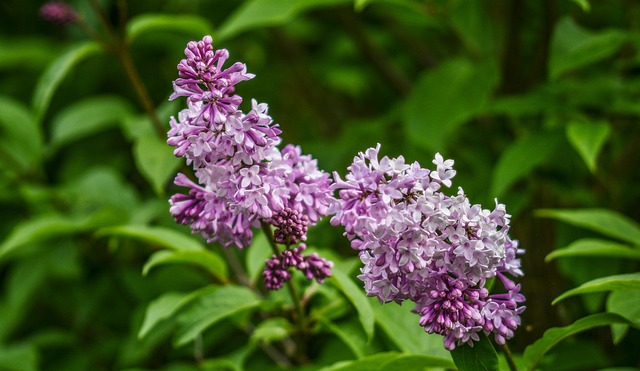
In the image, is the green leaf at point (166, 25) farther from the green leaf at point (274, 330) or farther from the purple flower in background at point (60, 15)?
the green leaf at point (274, 330)

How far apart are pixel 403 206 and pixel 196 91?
0.52 meters

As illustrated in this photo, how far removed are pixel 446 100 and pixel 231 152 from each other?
1.76 meters

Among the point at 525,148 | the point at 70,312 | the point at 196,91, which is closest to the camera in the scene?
the point at 196,91

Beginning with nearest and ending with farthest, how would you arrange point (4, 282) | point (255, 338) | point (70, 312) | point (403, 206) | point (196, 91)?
point (403, 206) → point (196, 91) → point (255, 338) → point (70, 312) → point (4, 282)

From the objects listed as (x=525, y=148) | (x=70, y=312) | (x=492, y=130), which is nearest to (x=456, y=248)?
(x=525, y=148)

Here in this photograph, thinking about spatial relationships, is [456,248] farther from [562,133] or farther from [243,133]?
[562,133]

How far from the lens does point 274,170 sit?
1.64m

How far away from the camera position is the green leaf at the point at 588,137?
246 centimetres

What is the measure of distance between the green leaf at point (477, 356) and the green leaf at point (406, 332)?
467 millimetres

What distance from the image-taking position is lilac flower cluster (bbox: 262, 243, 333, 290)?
1786 millimetres

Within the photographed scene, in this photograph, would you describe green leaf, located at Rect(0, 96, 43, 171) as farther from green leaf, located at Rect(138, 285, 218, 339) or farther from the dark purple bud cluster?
the dark purple bud cluster

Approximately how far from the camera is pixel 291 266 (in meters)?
1.79

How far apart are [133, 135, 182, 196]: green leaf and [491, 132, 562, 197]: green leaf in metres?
1.24

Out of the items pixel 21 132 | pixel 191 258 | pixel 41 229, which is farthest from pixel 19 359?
pixel 191 258
